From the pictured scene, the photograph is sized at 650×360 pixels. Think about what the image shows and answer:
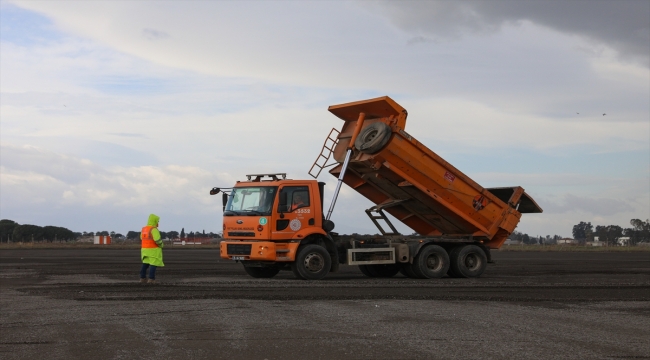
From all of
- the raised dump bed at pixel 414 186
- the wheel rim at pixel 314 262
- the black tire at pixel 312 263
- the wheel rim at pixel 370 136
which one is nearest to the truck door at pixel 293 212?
the black tire at pixel 312 263

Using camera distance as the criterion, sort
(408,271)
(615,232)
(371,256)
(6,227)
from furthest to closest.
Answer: (615,232)
(6,227)
(408,271)
(371,256)

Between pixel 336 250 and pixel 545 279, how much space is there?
545cm

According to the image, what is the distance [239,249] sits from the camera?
778 inches

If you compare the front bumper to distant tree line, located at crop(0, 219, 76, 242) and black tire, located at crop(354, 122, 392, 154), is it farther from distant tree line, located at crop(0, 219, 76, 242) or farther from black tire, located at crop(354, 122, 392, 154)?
distant tree line, located at crop(0, 219, 76, 242)

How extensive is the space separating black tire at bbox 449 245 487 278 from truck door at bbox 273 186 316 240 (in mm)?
4320

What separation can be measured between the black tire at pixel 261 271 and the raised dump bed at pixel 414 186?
3057 millimetres

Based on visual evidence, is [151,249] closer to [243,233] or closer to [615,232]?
[243,233]

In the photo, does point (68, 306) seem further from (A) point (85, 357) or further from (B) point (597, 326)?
(B) point (597, 326)

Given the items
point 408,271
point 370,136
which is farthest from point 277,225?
point 408,271

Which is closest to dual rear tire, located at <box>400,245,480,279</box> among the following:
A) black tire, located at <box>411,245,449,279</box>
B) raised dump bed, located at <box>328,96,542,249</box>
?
black tire, located at <box>411,245,449,279</box>

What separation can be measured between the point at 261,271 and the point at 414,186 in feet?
15.5

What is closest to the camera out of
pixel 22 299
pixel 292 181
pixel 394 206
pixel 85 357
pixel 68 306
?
pixel 85 357

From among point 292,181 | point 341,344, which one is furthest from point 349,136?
point 341,344

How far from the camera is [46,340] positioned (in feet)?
30.2
